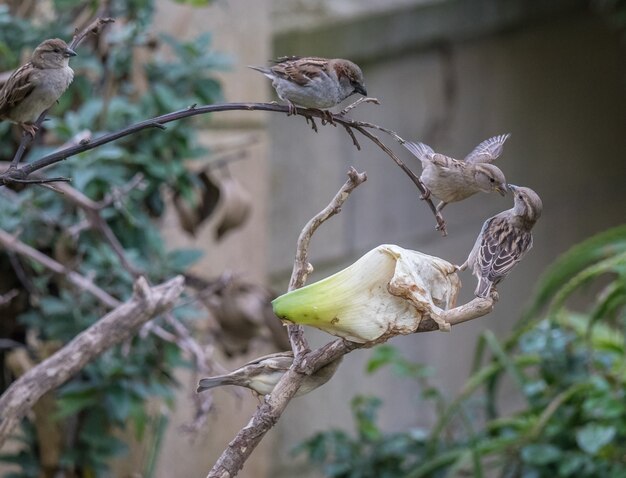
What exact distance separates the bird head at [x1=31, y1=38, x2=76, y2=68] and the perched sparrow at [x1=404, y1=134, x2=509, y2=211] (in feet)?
1.75

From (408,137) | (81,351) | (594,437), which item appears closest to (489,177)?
(81,351)

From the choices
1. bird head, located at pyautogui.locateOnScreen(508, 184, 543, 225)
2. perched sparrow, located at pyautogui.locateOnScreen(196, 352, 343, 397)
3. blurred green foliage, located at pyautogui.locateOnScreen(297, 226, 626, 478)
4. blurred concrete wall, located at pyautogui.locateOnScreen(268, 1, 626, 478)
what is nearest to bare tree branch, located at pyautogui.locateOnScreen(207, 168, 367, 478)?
perched sparrow, located at pyautogui.locateOnScreen(196, 352, 343, 397)

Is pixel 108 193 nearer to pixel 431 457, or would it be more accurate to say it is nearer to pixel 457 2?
pixel 431 457

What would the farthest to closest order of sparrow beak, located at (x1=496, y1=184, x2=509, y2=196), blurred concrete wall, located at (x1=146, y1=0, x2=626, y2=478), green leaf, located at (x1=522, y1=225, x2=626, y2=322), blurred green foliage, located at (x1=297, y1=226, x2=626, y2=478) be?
blurred concrete wall, located at (x1=146, y1=0, x2=626, y2=478) → green leaf, located at (x1=522, y1=225, x2=626, y2=322) → blurred green foliage, located at (x1=297, y1=226, x2=626, y2=478) → sparrow beak, located at (x1=496, y1=184, x2=509, y2=196)

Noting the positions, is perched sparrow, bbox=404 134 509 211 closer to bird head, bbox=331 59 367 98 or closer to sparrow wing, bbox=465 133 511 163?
sparrow wing, bbox=465 133 511 163

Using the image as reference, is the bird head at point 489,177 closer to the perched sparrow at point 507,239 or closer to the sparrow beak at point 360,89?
the perched sparrow at point 507,239

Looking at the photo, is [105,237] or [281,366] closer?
[281,366]

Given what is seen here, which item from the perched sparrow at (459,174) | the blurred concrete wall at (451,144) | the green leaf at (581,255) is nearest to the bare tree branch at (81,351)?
the perched sparrow at (459,174)

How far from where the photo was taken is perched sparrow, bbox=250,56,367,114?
166cm

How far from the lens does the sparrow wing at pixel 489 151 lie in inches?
57.4

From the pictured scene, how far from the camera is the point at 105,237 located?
2.49m

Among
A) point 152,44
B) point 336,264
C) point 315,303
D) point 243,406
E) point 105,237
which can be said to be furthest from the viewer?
point 336,264

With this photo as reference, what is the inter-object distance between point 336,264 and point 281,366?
252 centimetres

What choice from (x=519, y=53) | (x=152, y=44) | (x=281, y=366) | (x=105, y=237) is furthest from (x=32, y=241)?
(x=519, y=53)
